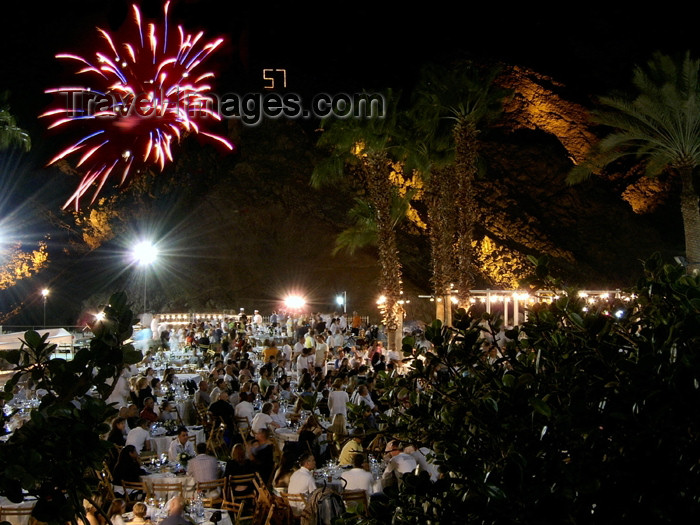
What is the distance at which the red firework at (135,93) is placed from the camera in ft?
82.6

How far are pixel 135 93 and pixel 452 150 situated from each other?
12.5 metres

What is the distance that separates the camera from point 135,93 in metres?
26.1

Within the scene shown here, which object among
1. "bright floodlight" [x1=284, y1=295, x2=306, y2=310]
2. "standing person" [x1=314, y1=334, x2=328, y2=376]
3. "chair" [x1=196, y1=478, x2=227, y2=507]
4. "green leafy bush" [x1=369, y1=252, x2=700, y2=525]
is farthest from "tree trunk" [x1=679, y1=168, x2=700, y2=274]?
"bright floodlight" [x1=284, y1=295, x2=306, y2=310]

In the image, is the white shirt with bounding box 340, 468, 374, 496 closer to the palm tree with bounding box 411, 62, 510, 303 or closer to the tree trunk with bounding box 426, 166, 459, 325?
A: the palm tree with bounding box 411, 62, 510, 303

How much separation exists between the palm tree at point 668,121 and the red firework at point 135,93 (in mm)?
16149

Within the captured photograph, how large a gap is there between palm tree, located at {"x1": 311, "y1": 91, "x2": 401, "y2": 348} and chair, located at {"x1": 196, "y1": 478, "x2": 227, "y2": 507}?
584 inches

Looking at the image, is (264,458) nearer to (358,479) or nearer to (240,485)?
(240,485)

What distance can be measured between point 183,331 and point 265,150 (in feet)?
54.1

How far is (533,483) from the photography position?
2158 mm

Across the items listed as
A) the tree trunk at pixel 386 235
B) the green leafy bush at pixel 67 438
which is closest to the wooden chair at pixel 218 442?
the green leafy bush at pixel 67 438

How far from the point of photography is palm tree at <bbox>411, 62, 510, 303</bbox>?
72.4 feet

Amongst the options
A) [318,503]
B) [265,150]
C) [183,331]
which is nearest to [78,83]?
[183,331]

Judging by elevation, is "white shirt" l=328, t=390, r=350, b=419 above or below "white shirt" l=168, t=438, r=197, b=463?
above

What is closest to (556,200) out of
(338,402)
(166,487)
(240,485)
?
(338,402)
